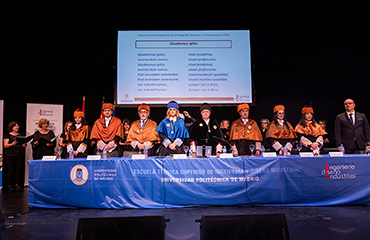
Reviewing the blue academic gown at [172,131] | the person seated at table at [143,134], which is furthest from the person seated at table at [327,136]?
the person seated at table at [143,134]

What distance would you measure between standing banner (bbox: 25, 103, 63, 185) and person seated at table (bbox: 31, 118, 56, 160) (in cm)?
A: 44

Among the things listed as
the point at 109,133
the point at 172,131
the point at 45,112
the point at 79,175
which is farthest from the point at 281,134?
the point at 45,112

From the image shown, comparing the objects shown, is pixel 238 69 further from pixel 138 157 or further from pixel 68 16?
pixel 68 16

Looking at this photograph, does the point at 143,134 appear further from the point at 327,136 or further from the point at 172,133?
the point at 327,136

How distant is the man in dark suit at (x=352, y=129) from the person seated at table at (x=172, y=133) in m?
2.98

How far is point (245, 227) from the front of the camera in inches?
62.8

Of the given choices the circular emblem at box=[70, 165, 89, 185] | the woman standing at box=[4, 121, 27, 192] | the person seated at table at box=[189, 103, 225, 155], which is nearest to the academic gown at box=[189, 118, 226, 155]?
the person seated at table at box=[189, 103, 225, 155]

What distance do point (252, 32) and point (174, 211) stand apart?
4.85 metres

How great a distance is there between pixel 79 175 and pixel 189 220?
1.65m

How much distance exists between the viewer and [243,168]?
3.71 m

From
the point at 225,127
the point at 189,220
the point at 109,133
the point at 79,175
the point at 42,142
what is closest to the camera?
the point at 189,220

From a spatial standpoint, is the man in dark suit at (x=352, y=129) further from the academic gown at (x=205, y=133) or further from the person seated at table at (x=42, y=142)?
the person seated at table at (x=42, y=142)

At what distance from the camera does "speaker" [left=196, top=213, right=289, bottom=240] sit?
158 cm

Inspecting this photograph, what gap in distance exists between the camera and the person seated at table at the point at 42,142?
19.4ft
